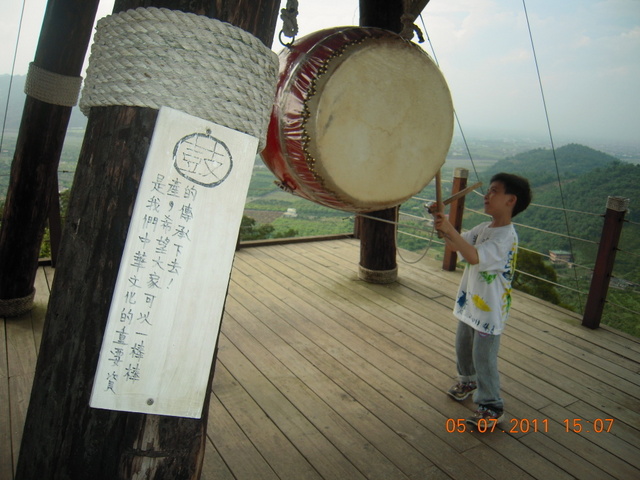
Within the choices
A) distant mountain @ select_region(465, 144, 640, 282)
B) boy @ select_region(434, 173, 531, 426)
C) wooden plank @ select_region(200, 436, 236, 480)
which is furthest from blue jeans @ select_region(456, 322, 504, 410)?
distant mountain @ select_region(465, 144, 640, 282)

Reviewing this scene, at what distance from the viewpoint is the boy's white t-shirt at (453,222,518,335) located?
1684 millimetres

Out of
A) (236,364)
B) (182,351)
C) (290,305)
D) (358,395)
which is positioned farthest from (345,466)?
(290,305)

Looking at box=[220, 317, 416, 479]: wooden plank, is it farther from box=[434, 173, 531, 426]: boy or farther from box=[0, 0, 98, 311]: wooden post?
box=[0, 0, 98, 311]: wooden post

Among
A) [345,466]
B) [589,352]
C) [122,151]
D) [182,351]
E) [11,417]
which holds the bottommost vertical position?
[11,417]

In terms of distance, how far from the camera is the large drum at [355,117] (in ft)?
3.59

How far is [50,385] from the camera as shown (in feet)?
2.11

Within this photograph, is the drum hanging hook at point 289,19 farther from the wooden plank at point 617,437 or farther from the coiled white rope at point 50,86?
the wooden plank at point 617,437

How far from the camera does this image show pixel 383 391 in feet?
6.40

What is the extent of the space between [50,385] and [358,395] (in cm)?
145

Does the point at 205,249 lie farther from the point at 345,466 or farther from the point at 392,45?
the point at 345,466

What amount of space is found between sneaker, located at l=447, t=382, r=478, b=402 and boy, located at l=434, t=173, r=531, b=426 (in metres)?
0.11

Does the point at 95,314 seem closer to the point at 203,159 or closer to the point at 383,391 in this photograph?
the point at 203,159

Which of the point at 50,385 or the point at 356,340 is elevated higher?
the point at 50,385

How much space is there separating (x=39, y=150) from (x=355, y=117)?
1724mm
